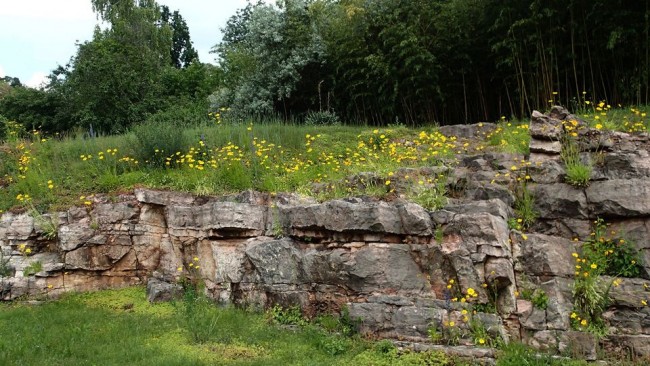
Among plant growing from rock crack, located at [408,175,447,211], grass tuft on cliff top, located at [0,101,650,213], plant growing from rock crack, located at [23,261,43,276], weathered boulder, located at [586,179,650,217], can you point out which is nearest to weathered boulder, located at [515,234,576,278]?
weathered boulder, located at [586,179,650,217]

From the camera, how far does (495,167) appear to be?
8.15m

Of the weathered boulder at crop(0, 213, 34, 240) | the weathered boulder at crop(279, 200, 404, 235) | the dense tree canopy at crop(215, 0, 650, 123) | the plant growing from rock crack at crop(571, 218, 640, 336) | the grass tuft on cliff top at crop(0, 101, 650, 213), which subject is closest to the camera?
the plant growing from rock crack at crop(571, 218, 640, 336)

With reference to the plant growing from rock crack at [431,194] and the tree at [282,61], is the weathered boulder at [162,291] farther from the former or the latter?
the tree at [282,61]

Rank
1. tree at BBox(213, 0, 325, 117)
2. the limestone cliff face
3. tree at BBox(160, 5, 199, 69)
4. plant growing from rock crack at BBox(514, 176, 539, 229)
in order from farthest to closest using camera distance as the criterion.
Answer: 1. tree at BBox(160, 5, 199, 69)
2. tree at BBox(213, 0, 325, 117)
3. plant growing from rock crack at BBox(514, 176, 539, 229)
4. the limestone cliff face

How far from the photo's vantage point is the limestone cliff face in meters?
6.26

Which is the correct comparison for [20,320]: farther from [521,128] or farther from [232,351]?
[521,128]

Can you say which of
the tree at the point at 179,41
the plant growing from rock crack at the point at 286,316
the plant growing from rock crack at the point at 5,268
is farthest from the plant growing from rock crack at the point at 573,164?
the tree at the point at 179,41

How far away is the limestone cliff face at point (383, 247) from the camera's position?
6262mm

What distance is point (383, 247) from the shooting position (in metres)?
6.80

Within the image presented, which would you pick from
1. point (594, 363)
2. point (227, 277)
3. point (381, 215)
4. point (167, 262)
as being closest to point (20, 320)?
point (167, 262)

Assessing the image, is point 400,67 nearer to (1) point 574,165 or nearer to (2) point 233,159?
(2) point 233,159

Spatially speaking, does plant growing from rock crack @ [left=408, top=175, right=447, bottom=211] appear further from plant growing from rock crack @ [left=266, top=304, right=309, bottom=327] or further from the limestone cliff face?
plant growing from rock crack @ [left=266, top=304, right=309, bottom=327]

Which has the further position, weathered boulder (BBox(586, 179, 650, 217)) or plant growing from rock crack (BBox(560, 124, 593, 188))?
plant growing from rock crack (BBox(560, 124, 593, 188))

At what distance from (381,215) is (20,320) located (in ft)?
15.0
